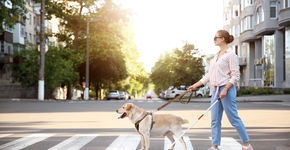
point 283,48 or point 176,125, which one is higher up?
point 283,48

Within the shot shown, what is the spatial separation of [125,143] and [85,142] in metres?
0.88

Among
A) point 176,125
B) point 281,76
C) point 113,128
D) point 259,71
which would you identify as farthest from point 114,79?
point 176,125

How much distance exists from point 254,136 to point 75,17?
37.2m

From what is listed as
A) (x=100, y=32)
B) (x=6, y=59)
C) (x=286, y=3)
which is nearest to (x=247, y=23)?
(x=286, y=3)

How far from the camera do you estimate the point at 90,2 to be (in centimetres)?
4481

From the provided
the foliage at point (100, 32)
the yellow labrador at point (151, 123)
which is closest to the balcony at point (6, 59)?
the foliage at point (100, 32)

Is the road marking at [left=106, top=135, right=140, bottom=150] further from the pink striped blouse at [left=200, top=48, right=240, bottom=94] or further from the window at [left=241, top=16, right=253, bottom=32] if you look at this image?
the window at [left=241, top=16, right=253, bottom=32]

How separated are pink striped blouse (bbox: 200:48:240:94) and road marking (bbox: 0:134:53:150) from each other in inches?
157

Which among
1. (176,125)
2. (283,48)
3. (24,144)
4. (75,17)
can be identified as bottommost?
(24,144)

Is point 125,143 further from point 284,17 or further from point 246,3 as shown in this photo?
point 246,3

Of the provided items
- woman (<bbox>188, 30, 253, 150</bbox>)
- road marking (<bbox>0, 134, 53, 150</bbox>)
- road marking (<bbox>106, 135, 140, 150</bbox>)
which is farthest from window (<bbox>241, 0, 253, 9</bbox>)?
woman (<bbox>188, 30, 253, 150</bbox>)

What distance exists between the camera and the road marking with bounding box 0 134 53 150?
25.6ft

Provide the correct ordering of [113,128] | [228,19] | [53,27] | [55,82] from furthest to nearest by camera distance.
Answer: [53,27], [228,19], [55,82], [113,128]

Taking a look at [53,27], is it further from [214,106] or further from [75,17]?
[214,106]
